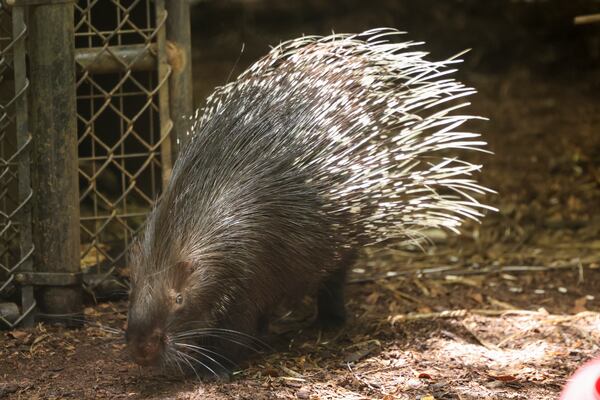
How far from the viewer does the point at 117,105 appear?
4523 mm

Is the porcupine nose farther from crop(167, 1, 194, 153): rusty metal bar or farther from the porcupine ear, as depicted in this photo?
crop(167, 1, 194, 153): rusty metal bar

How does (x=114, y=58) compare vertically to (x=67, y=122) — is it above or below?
above

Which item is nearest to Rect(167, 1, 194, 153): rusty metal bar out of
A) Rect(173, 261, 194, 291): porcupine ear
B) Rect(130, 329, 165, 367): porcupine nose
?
Rect(173, 261, 194, 291): porcupine ear

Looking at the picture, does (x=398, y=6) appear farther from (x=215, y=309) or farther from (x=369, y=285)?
(x=215, y=309)

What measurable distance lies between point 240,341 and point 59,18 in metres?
1.42

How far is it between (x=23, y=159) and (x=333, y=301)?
1.43m

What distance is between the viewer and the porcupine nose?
3.10 metres

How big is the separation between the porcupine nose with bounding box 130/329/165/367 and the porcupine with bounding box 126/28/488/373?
4.2 inches

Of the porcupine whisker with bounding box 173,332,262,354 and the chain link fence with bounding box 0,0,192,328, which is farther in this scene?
the chain link fence with bounding box 0,0,192,328

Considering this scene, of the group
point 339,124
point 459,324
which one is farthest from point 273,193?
point 459,324

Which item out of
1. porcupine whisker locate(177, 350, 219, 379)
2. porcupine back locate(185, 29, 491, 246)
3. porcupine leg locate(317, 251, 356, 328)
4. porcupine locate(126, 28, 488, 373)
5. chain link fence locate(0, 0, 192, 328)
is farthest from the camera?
porcupine leg locate(317, 251, 356, 328)

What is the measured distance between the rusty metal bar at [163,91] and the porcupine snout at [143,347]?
1.04 m

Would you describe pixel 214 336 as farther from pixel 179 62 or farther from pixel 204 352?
pixel 179 62

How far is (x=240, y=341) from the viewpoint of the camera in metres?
3.52
